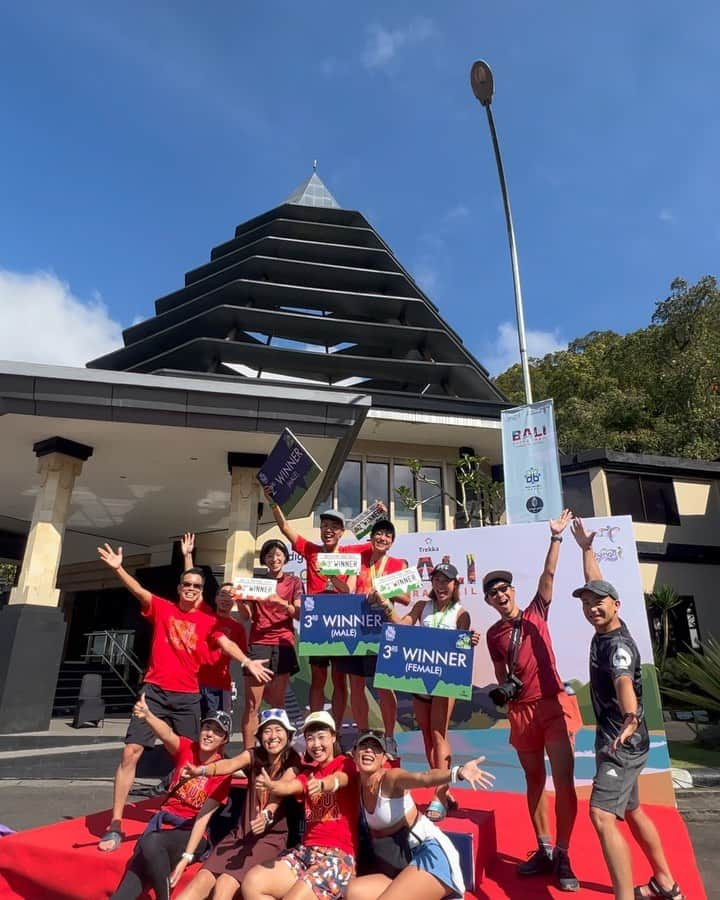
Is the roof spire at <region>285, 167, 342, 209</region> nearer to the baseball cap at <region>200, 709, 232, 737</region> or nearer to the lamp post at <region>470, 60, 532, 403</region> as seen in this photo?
the lamp post at <region>470, 60, 532, 403</region>

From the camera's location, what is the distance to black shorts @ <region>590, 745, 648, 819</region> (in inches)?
136

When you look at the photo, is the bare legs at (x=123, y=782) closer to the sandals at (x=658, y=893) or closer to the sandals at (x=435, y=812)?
the sandals at (x=435, y=812)

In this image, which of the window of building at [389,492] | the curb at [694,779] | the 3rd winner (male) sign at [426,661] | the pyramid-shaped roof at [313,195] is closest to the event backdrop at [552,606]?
the curb at [694,779]

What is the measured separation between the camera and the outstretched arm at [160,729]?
445 centimetres

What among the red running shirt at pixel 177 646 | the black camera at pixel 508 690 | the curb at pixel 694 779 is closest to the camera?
the black camera at pixel 508 690

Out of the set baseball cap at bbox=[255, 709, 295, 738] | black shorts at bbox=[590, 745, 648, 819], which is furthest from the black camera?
baseball cap at bbox=[255, 709, 295, 738]

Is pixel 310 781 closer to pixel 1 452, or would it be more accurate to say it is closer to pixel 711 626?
pixel 1 452

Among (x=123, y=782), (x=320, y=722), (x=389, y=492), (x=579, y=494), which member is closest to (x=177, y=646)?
(x=123, y=782)

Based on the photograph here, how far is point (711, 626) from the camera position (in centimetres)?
1820

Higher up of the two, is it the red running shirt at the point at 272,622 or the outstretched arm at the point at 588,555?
the outstretched arm at the point at 588,555

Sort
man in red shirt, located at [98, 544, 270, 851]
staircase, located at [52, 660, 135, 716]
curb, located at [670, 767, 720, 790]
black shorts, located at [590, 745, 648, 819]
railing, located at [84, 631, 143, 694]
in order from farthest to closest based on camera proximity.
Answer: railing, located at [84, 631, 143, 694], staircase, located at [52, 660, 135, 716], curb, located at [670, 767, 720, 790], man in red shirt, located at [98, 544, 270, 851], black shorts, located at [590, 745, 648, 819]

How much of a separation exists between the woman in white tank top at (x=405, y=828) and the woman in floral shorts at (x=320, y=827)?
0.12 m

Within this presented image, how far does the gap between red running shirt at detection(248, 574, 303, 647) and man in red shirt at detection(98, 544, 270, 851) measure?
423mm

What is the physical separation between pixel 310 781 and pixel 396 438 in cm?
1562
